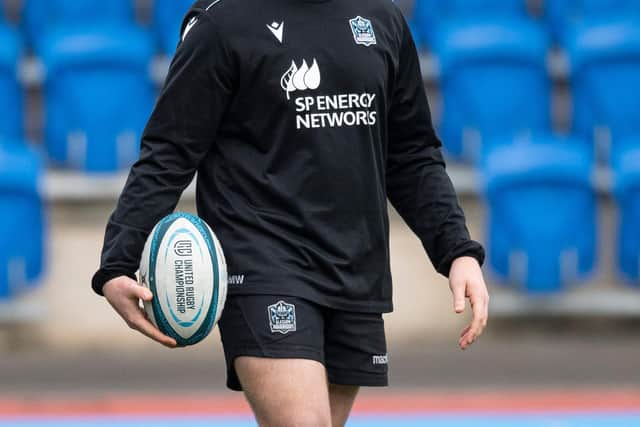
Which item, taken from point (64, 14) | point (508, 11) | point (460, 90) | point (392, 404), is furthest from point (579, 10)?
point (392, 404)

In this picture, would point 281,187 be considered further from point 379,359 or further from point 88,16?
point 88,16

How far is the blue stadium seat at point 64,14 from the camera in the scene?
28.1ft

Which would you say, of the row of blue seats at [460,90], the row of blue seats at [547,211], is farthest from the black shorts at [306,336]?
the row of blue seats at [460,90]

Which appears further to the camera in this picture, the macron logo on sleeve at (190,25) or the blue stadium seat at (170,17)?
the blue stadium seat at (170,17)

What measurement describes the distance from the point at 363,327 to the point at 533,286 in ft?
14.6

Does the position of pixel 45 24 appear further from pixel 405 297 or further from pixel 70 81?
pixel 405 297

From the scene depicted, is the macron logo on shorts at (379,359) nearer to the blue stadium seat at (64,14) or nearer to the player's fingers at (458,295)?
the player's fingers at (458,295)

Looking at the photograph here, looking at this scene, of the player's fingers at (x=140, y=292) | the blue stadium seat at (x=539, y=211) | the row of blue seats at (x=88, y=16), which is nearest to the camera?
the player's fingers at (x=140, y=292)

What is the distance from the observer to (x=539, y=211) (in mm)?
7715

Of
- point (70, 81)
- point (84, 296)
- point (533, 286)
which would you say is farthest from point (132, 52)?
point (533, 286)

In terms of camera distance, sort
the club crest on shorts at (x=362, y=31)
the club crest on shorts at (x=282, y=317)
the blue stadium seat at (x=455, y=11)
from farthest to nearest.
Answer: the blue stadium seat at (x=455, y=11), the club crest on shorts at (x=362, y=31), the club crest on shorts at (x=282, y=317)

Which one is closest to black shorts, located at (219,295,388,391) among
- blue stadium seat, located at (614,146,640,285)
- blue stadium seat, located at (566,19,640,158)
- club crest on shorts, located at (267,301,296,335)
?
club crest on shorts, located at (267,301,296,335)

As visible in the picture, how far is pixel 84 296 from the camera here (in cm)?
783

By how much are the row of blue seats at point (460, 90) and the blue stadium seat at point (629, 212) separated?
38 centimetres
